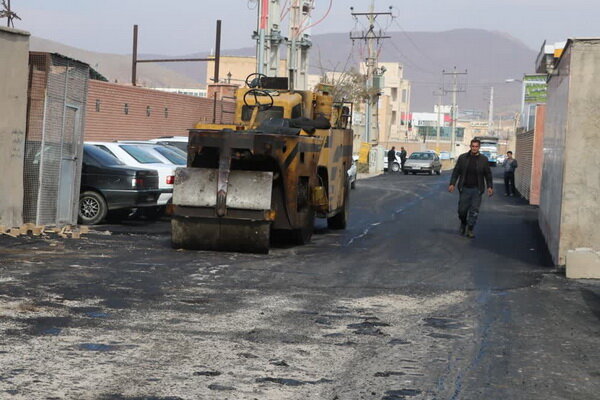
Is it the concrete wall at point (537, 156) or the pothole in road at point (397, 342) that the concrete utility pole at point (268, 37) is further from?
the pothole in road at point (397, 342)

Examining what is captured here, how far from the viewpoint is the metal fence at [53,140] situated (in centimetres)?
1781

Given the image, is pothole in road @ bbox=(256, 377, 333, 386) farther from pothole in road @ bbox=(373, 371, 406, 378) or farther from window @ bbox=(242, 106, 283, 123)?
window @ bbox=(242, 106, 283, 123)

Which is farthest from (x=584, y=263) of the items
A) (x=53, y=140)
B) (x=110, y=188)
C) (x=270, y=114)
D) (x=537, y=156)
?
(x=537, y=156)

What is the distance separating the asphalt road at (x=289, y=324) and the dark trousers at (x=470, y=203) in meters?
2.91

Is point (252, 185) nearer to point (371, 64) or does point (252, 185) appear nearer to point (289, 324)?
point (289, 324)

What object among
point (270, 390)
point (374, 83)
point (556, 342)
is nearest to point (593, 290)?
point (556, 342)

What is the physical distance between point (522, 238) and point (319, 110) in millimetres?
4891

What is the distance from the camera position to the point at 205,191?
50.9 ft

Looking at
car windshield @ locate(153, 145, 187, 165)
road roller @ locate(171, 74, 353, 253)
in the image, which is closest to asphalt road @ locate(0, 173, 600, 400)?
road roller @ locate(171, 74, 353, 253)

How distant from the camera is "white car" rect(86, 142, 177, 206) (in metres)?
20.5

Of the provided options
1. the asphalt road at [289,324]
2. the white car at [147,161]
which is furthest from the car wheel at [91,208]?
the asphalt road at [289,324]

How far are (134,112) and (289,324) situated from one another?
2933cm

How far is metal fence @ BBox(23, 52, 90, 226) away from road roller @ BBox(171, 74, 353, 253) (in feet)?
9.66

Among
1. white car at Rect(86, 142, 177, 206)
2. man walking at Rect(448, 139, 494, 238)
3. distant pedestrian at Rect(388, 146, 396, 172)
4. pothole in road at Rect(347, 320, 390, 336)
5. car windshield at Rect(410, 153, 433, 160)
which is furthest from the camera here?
distant pedestrian at Rect(388, 146, 396, 172)
